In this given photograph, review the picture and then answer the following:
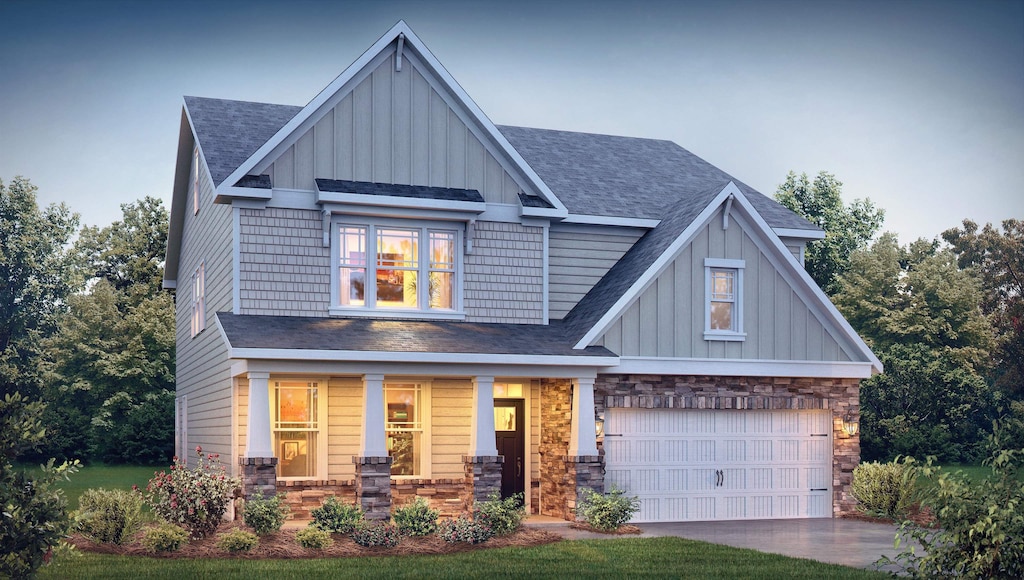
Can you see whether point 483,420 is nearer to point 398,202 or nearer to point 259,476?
point 259,476

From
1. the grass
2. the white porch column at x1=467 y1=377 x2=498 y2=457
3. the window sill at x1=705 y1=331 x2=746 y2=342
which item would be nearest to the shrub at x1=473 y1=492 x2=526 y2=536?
the grass

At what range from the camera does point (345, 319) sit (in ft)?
65.3

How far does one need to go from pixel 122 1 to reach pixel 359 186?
13.2m

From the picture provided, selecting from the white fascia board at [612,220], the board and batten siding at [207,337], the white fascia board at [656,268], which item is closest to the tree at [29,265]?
the board and batten siding at [207,337]

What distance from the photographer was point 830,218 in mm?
47531

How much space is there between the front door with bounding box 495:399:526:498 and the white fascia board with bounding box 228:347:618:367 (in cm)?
240

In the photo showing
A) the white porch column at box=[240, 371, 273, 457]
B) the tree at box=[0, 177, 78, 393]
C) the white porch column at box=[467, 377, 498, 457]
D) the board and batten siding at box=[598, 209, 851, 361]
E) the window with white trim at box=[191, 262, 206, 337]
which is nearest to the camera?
the white porch column at box=[240, 371, 273, 457]

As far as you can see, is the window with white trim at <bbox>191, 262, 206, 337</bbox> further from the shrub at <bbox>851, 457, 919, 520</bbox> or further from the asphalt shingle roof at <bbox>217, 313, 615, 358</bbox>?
the shrub at <bbox>851, 457, 919, 520</bbox>

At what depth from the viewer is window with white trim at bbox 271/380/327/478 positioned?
1945cm

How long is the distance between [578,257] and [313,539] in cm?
919

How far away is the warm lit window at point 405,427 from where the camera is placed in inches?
796

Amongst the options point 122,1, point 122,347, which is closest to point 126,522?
point 122,1

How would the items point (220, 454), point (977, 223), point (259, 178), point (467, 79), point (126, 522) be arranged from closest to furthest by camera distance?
point (126, 522) → point (259, 178) → point (220, 454) → point (467, 79) → point (977, 223)

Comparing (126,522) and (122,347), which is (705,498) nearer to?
(126,522)
